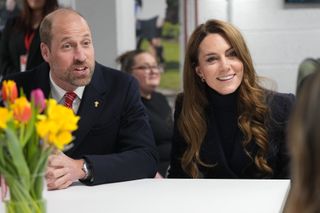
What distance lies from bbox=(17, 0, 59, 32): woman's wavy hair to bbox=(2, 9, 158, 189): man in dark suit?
1.09m

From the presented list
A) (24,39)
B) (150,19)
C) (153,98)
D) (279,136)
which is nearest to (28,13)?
(24,39)

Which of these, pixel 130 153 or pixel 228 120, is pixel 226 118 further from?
pixel 130 153

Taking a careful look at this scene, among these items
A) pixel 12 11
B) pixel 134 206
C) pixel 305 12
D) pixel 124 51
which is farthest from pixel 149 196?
pixel 12 11

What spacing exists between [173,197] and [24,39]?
2236 mm

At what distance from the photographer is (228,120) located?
109 inches

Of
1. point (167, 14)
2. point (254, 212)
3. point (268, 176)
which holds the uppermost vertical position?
point (167, 14)

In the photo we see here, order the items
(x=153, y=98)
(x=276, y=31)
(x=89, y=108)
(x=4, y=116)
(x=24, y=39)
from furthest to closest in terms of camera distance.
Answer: (x=276, y=31), (x=153, y=98), (x=24, y=39), (x=89, y=108), (x=4, y=116)

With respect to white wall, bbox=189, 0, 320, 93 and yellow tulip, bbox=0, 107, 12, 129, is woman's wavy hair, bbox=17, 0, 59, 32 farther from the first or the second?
yellow tulip, bbox=0, 107, 12, 129

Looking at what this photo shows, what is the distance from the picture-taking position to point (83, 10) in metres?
4.47

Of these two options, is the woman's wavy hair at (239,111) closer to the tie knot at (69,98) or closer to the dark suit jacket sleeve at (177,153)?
the dark suit jacket sleeve at (177,153)

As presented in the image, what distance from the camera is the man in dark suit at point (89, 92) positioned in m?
2.65

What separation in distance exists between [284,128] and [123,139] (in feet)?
2.29

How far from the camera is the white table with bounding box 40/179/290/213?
197 cm

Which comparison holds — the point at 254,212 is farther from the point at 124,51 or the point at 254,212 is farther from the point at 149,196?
the point at 124,51
